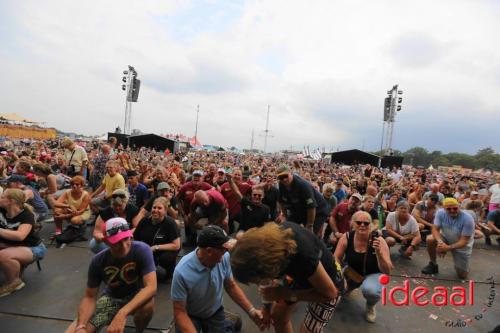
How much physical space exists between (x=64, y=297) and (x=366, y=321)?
342 centimetres

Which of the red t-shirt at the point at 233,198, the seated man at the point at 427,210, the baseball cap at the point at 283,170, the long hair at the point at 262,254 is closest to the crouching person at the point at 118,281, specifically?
the long hair at the point at 262,254

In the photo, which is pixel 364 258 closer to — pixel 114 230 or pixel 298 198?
pixel 298 198

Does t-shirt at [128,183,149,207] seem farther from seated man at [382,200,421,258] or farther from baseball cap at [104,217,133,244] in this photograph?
seated man at [382,200,421,258]

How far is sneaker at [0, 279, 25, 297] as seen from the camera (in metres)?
3.10

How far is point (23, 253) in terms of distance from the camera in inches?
124

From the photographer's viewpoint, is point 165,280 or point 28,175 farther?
point 28,175

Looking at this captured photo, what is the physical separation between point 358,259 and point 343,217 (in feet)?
5.54

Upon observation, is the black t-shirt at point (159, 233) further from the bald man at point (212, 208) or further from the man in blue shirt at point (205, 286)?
the man in blue shirt at point (205, 286)

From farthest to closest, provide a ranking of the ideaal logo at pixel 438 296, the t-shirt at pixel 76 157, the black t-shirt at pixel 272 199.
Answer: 1. the t-shirt at pixel 76 157
2. the black t-shirt at pixel 272 199
3. the ideaal logo at pixel 438 296

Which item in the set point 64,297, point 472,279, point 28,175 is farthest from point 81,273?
point 472,279

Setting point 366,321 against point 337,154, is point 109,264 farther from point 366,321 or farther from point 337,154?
point 337,154

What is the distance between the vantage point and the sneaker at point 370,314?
3.05 m

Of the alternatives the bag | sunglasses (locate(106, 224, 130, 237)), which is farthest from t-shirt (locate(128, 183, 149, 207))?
sunglasses (locate(106, 224, 130, 237))

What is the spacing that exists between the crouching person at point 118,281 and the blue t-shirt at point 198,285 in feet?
1.29
